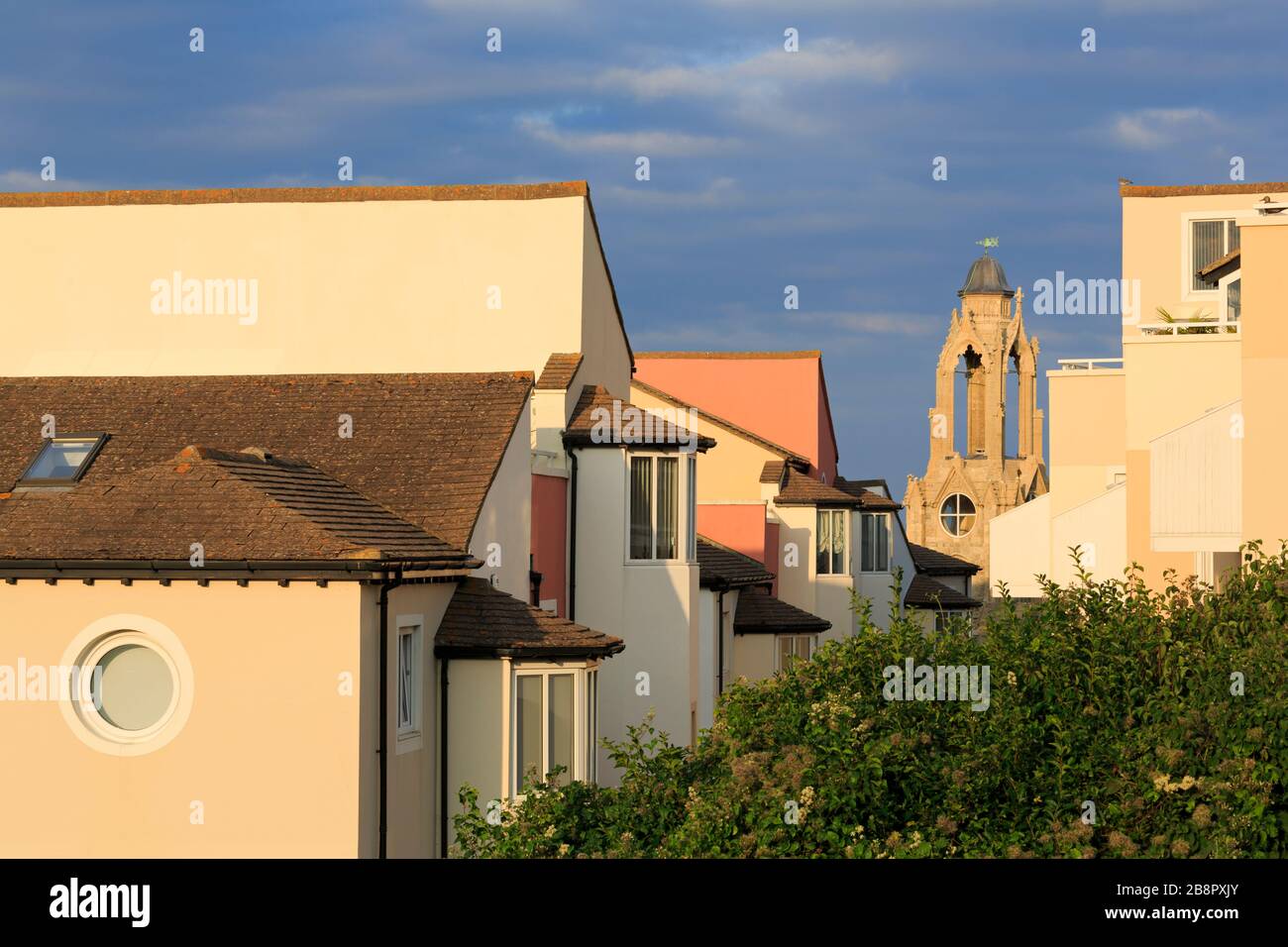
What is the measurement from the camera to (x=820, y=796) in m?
12.7

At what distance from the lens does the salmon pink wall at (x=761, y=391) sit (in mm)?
52062

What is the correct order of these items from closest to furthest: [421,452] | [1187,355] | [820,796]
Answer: [820,796] → [421,452] → [1187,355]

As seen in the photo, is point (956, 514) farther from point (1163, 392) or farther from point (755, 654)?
point (1163, 392)

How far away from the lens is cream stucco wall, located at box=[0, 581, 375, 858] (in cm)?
1856

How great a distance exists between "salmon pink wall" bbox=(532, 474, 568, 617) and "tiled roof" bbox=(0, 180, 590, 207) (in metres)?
7.07

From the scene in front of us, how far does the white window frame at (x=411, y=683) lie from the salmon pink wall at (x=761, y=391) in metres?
31.7

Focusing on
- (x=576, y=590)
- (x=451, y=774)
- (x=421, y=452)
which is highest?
(x=421, y=452)

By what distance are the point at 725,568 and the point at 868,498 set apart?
620 inches

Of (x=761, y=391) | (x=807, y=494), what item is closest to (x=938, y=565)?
(x=761, y=391)

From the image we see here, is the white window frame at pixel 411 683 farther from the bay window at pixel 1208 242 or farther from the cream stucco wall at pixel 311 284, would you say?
the bay window at pixel 1208 242

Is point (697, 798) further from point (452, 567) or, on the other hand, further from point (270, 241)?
point (270, 241)

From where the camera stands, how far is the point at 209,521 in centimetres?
1905

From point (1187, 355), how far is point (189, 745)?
19.2 meters
